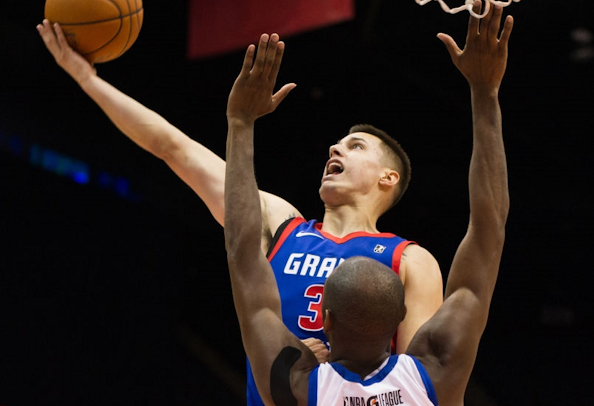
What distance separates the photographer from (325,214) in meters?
3.59

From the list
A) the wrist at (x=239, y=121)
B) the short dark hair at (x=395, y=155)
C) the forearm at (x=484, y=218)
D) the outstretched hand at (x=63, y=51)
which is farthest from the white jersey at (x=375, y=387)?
the outstretched hand at (x=63, y=51)

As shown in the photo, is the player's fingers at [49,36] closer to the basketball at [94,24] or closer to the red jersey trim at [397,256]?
the basketball at [94,24]

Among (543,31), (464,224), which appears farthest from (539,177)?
(543,31)

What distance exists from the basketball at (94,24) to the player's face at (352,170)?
1157mm

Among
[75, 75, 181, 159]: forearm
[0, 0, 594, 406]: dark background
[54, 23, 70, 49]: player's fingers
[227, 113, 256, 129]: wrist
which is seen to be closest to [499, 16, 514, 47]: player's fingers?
[227, 113, 256, 129]: wrist

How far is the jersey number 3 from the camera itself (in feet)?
10.2

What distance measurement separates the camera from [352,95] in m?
8.49

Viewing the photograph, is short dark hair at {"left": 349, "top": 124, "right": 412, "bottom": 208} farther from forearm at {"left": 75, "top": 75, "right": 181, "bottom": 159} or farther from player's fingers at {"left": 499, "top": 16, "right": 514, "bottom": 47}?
player's fingers at {"left": 499, "top": 16, "right": 514, "bottom": 47}

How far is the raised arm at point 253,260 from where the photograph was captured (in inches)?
86.1

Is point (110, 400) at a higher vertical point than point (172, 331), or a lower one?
lower

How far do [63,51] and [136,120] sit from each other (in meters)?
0.48

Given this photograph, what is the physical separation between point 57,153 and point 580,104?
17.6 feet

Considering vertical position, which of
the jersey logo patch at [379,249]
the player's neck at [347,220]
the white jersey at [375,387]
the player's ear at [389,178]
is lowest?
the white jersey at [375,387]

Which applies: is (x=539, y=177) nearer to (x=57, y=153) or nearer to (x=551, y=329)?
(x=551, y=329)
